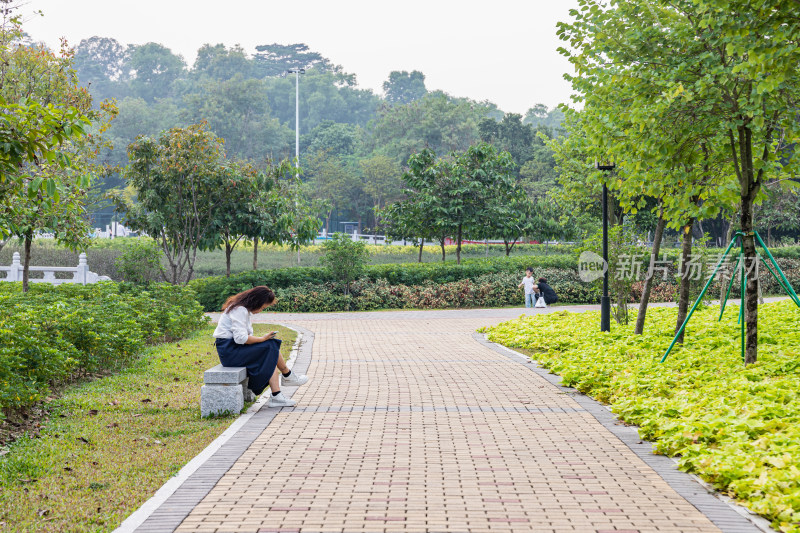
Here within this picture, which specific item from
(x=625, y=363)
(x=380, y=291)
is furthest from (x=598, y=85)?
(x=380, y=291)

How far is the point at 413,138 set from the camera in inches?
2667

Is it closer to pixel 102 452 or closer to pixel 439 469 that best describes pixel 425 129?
pixel 102 452

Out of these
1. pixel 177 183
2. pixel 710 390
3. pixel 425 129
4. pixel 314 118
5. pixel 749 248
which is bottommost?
pixel 710 390

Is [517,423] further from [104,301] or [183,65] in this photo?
[183,65]

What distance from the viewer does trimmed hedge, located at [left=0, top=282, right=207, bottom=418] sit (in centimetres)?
693

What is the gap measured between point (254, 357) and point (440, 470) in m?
3.01

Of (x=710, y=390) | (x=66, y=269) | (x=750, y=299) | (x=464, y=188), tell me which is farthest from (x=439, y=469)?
(x=464, y=188)

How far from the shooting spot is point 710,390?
7.80m

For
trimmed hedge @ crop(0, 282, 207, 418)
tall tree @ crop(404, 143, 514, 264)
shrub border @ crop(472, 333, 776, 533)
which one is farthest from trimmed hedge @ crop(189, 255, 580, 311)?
shrub border @ crop(472, 333, 776, 533)

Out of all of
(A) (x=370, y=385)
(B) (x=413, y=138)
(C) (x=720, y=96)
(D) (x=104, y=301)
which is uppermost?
(B) (x=413, y=138)

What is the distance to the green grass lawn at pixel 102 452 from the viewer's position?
4.74m

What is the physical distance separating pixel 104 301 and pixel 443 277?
1389 cm

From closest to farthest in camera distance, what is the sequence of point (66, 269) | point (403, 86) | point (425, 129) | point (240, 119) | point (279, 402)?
point (279, 402) → point (66, 269) → point (425, 129) → point (240, 119) → point (403, 86)

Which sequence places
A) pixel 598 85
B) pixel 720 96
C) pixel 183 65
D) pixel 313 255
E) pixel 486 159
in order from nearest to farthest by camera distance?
pixel 720 96 < pixel 598 85 < pixel 486 159 < pixel 313 255 < pixel 183 65
